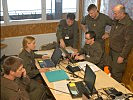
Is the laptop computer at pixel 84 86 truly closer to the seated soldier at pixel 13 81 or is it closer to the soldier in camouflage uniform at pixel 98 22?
the seated soldier at pixel 13 81

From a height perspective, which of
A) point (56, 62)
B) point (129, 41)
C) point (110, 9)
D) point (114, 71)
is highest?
point (110, 9)

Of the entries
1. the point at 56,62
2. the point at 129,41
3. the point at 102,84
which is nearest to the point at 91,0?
the point at 129,41

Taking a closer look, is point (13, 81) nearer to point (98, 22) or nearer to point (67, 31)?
point (67, 31)

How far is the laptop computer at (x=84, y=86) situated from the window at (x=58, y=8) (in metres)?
3.56

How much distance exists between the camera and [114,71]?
3.80 meters

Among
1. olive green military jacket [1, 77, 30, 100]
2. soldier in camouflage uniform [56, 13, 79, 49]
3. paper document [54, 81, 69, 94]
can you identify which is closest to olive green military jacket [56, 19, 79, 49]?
soldier in camouflage uniform [56, 13, 79, 49]

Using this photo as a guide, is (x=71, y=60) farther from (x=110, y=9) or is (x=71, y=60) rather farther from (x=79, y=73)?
(x=110, y=9)

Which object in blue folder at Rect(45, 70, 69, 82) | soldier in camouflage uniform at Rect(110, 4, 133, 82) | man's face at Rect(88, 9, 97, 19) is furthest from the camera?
man's face at Rect(88, 9, 97, 19)

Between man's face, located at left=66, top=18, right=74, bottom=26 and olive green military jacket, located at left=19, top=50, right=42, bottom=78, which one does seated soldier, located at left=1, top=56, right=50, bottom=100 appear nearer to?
olive green military jacket, located at left=19, top=50, right=42, bottom=78

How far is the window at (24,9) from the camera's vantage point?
213 inches

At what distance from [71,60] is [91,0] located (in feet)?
7.64

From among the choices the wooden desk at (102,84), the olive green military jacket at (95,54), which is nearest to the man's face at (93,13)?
the olive green military jacket at (95,54)

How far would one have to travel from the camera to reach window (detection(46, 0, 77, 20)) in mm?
5785

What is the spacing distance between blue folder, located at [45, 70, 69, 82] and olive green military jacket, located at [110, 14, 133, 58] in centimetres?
122
